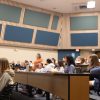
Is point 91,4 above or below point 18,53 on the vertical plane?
above

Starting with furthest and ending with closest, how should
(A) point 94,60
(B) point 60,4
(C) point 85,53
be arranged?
(C) point 85,53 < (B) point 60,4 < (A) point 94,60

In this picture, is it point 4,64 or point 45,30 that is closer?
point 4,64

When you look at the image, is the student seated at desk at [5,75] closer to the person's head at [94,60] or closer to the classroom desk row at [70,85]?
the classroom desk row at [70,85]

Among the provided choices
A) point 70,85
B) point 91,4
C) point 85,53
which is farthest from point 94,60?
point 85,53

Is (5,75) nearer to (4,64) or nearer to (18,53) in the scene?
(4,64)

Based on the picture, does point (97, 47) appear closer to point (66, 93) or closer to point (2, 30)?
point (2, 30)

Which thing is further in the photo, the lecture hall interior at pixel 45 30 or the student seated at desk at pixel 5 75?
the lecture hall interior at pixel 45 30

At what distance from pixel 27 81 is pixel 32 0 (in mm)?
5947

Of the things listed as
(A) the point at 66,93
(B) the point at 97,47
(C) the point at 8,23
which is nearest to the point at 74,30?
(B) the point at 97,47

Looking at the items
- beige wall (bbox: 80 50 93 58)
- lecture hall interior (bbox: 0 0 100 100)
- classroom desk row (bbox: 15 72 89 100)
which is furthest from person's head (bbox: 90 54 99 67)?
beige wall (bbox: 80 50 93 58)

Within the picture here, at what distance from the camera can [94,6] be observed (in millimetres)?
12984

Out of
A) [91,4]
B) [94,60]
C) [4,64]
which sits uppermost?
[91,4]

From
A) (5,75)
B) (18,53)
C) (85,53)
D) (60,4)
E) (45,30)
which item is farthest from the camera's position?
(85,53)

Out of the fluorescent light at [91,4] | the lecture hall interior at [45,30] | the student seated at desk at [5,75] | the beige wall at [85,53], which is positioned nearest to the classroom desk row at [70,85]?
the student seated at desk at [5,75]
